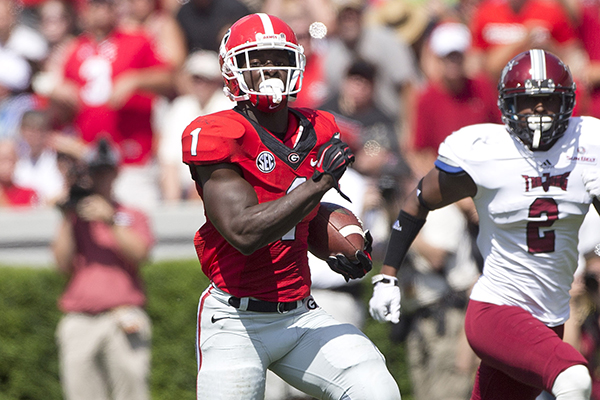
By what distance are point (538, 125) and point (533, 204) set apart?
0.38 metres

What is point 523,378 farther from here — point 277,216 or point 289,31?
point 289,31

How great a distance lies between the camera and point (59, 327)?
670 cm

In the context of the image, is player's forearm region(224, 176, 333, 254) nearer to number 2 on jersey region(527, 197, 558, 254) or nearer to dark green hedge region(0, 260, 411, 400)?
number 2 on jersey region(527, 197, 558, 254)

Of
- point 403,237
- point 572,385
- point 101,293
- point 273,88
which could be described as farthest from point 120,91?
point 572,385

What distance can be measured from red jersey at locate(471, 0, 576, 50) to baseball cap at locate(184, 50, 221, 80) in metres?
2.52

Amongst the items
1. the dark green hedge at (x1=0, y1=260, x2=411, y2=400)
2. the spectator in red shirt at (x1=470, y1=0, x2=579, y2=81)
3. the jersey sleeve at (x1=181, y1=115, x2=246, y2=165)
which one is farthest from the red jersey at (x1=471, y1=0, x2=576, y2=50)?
the jersey sleeve at (x1=181, y1=115, x2=246, y2=165)

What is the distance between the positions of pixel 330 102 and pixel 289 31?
3.79 m

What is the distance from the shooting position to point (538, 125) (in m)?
4.20

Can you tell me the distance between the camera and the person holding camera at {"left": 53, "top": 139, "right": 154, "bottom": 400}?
6.46m

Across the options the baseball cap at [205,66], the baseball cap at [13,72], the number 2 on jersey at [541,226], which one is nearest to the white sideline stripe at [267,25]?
the number 2 on jersey at [541,226]

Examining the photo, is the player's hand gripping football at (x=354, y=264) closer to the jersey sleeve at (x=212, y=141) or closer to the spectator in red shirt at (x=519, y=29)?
the jersey sleeve at (x=212, y=141)

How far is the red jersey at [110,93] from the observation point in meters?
8.07

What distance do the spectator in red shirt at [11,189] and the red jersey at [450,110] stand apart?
356 centimetres

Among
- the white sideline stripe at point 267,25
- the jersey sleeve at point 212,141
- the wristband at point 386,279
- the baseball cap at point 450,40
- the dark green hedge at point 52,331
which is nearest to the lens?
the jersey sleeve at point 212,141
